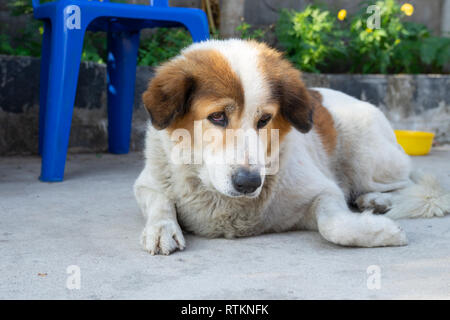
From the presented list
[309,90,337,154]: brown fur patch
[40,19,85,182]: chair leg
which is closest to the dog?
[309,90,337,154]: brown fur patch

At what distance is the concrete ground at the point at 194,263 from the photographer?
6.55ft

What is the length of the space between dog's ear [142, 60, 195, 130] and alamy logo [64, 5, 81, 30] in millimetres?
1680

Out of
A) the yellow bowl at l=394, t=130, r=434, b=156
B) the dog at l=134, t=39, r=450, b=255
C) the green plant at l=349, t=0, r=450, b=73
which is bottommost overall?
the yellow bowl at l=394, t=130, r=434, b=156

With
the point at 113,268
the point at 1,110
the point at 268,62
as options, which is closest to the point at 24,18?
the point at 1,110

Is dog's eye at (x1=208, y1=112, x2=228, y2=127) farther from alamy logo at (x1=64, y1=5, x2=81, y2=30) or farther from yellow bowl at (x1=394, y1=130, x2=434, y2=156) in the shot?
yellow bowl at (x1=394, y1=130, x2=434, y2=156)

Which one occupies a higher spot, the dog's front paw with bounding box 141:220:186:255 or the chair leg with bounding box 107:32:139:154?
the chair leg with bounding box 107:32:139:154

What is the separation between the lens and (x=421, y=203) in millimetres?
3174

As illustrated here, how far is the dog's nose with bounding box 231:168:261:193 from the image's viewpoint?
235cm

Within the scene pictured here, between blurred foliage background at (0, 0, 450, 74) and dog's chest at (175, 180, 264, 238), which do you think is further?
blurred foliage background at (0, 0, 450, 74)

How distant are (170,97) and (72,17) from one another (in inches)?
72.4

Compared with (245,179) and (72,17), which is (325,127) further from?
(72,17)

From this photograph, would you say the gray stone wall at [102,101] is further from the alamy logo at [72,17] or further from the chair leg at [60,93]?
the alamy logo at [72,17]

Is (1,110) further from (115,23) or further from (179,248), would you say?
(179,248)

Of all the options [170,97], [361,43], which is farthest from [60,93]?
[361,43]
